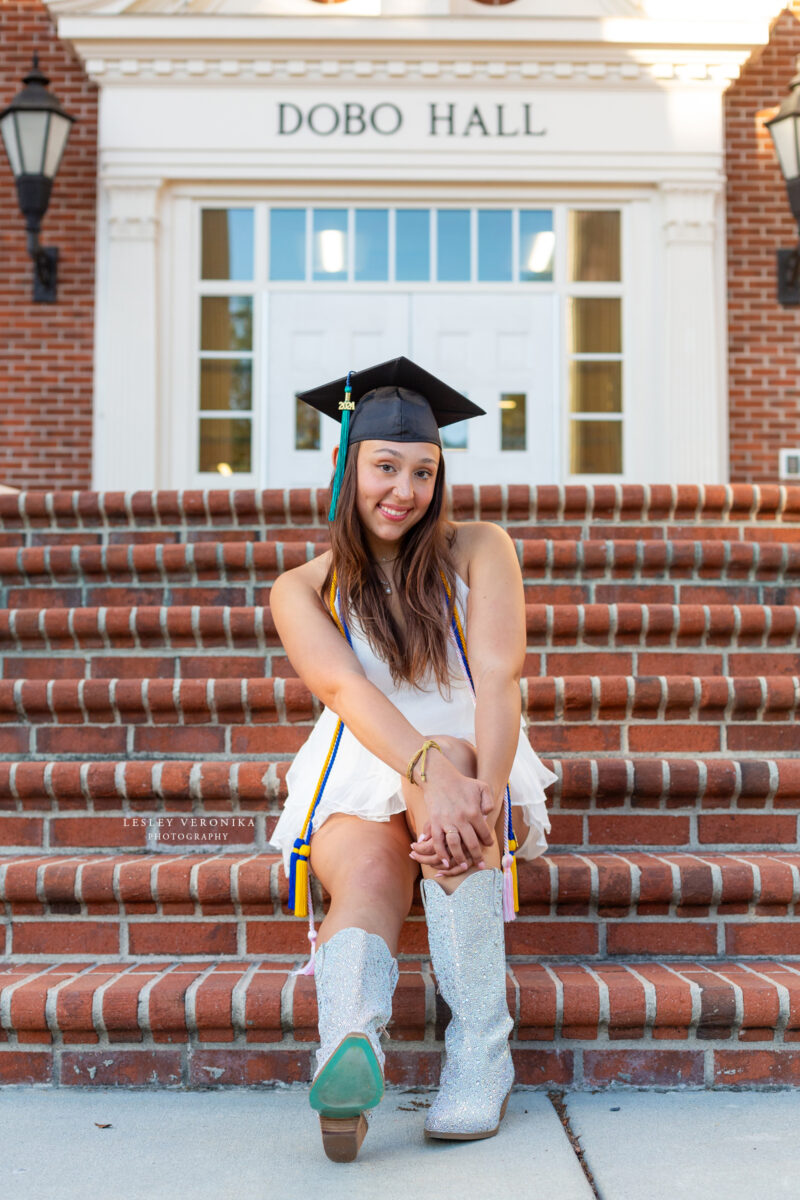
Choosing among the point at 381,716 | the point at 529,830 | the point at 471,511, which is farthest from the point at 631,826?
the point at 471,511

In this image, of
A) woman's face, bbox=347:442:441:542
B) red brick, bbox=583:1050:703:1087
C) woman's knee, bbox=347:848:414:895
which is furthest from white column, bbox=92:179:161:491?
red brick, bbox=583:1050:703:1087

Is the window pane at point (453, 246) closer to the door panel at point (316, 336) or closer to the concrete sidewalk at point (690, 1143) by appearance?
the door panel at point (316, 336)

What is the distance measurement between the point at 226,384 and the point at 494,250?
1943mm

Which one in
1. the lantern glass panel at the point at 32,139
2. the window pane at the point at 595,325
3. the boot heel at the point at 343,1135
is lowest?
the boot heel at the point at 343,1135

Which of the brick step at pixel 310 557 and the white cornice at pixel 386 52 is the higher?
the white cornice at pixel 386 52

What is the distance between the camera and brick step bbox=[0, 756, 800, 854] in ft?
8.75

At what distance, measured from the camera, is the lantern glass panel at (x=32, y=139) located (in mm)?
6098

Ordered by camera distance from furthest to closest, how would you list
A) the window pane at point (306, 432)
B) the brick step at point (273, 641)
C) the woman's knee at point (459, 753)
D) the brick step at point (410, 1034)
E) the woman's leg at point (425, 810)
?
the window pane at point (306, 432)
the brick step at point (273, 641)
the brick step at point (410, 1034)
the woman's knee at point (459, 753)
the woman's leg at point (425, 810)

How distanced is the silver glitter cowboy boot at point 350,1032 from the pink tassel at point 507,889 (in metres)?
0.30

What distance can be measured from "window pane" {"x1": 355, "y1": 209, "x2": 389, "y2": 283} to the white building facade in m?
0.01

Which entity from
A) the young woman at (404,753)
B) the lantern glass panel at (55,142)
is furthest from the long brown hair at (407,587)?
the lantern glass panel at (55,142)

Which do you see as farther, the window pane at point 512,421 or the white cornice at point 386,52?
the window pane at point 512,421

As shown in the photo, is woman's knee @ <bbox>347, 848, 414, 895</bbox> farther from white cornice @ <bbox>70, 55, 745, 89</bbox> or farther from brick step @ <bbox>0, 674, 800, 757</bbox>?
white cornice @ <bbox>70, 55, 745, 89</bbox>

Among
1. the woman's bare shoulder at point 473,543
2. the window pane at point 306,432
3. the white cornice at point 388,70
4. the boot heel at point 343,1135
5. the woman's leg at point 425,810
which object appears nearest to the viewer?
the boot heel at point 343,1135
